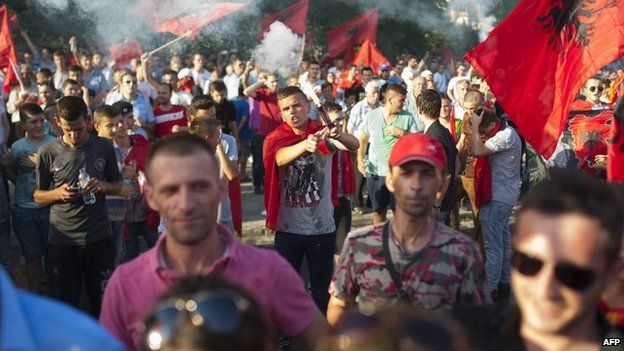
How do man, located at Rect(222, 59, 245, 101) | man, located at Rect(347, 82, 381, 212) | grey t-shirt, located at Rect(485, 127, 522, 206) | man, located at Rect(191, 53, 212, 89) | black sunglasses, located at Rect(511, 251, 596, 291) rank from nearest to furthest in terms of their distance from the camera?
black sunglasses, located at Rect(511, 251, 596, 291), grey t-shirt, located at Rect(485, 127, 522, 206), man, located at Rect(347, 82, 381, 212), man, located at Rect(222, 59, 245, 101), man, located at Rect(191, 53, 212, 89)

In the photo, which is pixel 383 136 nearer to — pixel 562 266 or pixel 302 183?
pixel 302 183

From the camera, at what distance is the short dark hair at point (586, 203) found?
7.66 ft

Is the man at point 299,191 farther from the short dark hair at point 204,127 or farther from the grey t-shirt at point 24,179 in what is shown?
the grey t-shirt at point 24,179

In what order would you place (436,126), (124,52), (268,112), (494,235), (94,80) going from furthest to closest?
1. (94,80)
2. (124,52)
3. (268,112)
4. (436,126)
5. (494,235)

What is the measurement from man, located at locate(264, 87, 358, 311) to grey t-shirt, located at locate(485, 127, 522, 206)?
1.66m

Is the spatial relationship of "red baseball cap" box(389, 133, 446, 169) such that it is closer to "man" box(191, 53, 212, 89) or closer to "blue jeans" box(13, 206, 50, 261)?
"blue jeans" box(13, 206, 50, 261)

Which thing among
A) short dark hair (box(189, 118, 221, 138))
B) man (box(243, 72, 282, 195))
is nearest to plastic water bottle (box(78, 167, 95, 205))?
short dark hair (box(189, 118, 221, 138))

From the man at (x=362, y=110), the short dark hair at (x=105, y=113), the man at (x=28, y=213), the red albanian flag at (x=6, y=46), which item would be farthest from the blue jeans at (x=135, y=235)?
the red albanian flag at (x=6, y=46)

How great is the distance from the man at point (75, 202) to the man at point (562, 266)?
400 centimetres

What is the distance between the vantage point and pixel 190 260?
9.79ft

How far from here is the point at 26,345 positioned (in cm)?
174

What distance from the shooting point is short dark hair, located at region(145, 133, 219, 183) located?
9.72ft

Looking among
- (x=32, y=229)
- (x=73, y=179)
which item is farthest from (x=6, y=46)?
(x=73, y=179)

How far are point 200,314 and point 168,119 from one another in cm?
801
